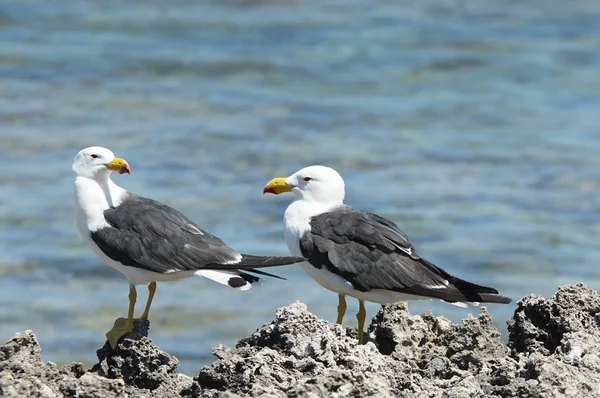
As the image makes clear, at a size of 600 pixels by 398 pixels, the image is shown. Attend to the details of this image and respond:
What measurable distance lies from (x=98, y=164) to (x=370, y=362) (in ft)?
7.73

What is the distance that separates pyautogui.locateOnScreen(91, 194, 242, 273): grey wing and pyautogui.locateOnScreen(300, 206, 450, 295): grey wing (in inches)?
21.4

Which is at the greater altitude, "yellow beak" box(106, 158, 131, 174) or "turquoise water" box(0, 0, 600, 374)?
"turquoise water" box(0, 0, 600, 374)

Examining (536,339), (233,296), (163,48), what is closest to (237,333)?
(233,296)

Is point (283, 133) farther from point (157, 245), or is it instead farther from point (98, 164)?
point (157, 245)

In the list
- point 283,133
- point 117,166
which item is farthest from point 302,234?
point 283,133

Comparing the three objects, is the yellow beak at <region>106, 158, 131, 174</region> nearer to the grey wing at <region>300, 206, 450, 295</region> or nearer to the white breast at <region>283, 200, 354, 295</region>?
the white breast at <region>283, 200, 354, 295</region>

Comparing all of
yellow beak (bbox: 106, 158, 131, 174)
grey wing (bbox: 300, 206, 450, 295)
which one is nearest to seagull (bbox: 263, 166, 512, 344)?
grey wing (bbox: 300, 206, 450, 295)

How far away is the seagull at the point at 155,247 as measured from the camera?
6.84 meters

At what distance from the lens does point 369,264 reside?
23.5 ft

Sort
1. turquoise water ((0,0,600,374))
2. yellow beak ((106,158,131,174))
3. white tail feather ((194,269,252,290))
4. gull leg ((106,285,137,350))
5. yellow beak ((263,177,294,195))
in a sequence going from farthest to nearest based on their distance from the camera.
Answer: turquoise water ((0,0,600,374)) → yellow beak ((263,177,294,195)) → yellow beak ((106,158,131,174)) → white tail feather ((194,269,252,290)) → gull leg ((106,285,137,350))

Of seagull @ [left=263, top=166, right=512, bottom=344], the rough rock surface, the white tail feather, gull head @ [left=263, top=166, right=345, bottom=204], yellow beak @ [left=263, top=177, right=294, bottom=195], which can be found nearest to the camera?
the rough rock surface

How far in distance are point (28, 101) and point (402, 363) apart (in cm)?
1086

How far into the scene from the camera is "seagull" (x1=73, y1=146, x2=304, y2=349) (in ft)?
22.4

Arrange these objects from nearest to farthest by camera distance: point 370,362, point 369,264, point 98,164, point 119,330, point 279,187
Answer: point 370,362 < point 119,330 < point 369,264 < point 98,164 < point 279,187
